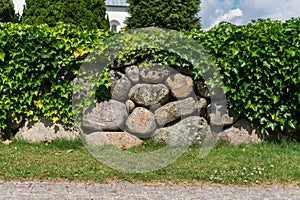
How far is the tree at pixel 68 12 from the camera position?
6924mm

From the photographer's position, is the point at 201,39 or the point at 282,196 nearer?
the point at 282,196

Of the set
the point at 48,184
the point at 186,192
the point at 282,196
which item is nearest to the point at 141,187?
the point at 186,192

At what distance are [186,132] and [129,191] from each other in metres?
1.77

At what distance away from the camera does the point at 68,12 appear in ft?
22.8

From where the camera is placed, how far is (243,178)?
3723 millimetres

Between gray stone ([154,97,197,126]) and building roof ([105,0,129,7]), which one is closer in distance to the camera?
gray stone ([154,97,197,126])

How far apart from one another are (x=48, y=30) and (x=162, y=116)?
2.03 meters

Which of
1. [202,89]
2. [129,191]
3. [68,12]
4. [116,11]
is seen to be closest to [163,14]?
[68,12]

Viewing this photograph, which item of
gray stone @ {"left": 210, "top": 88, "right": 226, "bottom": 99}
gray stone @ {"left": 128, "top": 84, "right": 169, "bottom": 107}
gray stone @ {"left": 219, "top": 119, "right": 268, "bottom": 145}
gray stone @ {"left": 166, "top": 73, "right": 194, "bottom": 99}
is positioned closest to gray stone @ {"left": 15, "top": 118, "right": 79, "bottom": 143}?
gray stone @ {"left": 128, "top": 84, "right": 169, "bottom": 107}

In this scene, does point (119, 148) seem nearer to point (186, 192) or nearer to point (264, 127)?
point (186, 192)

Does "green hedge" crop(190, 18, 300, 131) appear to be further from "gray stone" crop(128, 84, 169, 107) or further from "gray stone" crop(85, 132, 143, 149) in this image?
"gray stone" crop(85, 132, 143, 149)

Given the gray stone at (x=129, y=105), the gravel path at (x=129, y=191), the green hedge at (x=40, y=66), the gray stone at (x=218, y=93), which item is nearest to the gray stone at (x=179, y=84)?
the gray stone at (x=218, y=93)

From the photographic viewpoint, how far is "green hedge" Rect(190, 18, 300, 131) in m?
4.69

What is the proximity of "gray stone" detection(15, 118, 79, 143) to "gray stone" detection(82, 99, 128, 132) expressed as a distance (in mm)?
293
